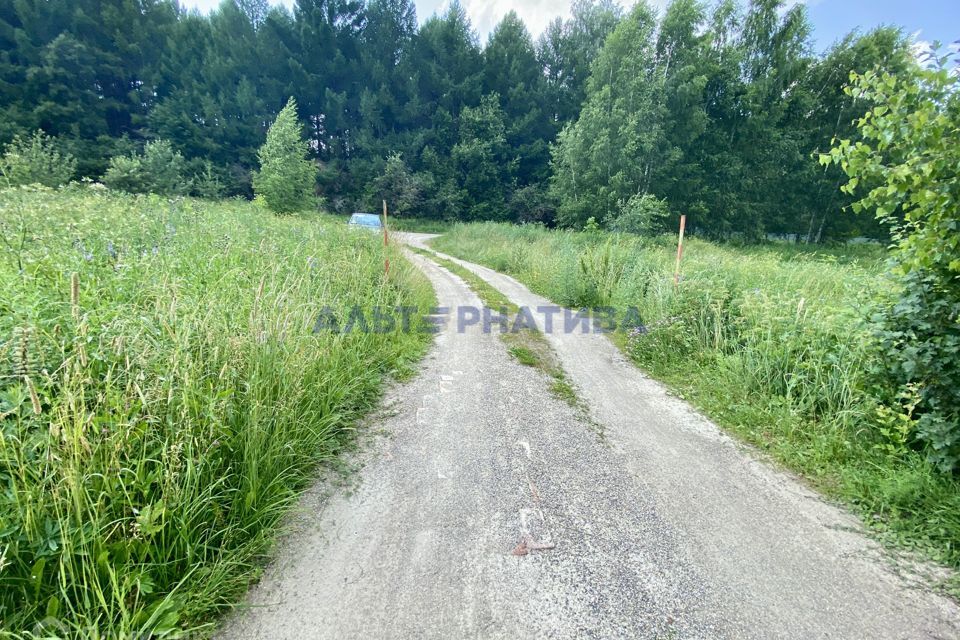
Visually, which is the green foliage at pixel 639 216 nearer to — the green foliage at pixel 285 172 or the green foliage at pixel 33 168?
the green foliage at pixel 285 172

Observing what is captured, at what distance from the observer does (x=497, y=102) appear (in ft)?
129

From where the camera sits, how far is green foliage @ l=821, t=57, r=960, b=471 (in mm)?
2377

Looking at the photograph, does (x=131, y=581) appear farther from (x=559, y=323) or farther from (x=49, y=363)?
(x=559, y=323)

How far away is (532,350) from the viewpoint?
223 inches

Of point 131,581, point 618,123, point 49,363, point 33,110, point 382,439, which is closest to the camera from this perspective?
point 131,581

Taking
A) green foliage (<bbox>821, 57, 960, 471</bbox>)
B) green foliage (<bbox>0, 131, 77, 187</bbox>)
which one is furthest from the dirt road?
green foliage (<bbox>0, 131, 77, 187</bbox>)

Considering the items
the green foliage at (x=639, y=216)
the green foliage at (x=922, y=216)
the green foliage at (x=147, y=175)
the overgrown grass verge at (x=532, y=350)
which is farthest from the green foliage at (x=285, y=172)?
the green foliage at (x=922, y=216)

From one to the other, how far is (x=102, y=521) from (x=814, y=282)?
30.5 ft

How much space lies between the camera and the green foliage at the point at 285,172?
14914 mm

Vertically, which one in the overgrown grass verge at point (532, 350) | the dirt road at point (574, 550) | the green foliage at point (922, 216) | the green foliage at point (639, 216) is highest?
the green foliage at point (639, 216)

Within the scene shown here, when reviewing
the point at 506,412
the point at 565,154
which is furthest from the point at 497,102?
the point at 506,412

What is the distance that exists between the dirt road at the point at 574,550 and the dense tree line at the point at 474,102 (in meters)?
18.1

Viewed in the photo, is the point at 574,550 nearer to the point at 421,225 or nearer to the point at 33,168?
the point at 33,168

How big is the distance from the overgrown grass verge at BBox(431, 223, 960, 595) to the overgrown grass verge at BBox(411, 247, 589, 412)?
4.32 feet
